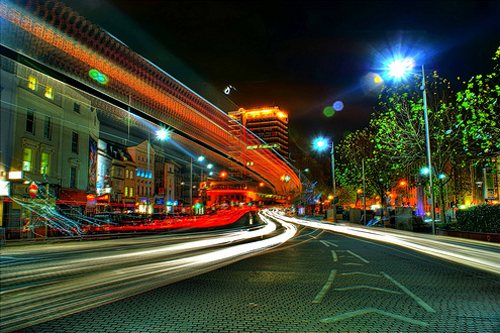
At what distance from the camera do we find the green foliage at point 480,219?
1753 centimetres

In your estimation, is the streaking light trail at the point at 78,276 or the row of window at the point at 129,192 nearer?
the streaking light trail at the point at 78,276

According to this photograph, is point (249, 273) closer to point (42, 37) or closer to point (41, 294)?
point (41, 294)

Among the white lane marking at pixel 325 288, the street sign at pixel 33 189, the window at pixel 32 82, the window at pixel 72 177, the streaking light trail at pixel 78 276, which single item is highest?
the window at pixel 32 82

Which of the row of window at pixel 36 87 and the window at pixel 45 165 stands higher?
the row of window at pixel 36 87

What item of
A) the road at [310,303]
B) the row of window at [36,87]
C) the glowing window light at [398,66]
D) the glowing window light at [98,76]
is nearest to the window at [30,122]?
the row of window at [36,87]

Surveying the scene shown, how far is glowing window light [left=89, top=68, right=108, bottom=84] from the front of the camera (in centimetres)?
1872

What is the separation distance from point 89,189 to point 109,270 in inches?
1263

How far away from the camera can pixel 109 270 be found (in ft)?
23.6

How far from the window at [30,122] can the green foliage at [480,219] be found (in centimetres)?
2956

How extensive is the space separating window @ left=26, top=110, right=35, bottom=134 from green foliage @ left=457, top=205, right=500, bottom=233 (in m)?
29.6

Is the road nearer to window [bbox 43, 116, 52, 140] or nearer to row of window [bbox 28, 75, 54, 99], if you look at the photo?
row of window [bbox 28, 75, 54, 99]

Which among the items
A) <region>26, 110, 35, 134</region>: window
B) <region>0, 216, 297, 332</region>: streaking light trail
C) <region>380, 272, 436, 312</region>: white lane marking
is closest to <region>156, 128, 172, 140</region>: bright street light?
<region>26, 110, 35, 134</region>: window

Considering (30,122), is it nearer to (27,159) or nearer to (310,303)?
(27,159)

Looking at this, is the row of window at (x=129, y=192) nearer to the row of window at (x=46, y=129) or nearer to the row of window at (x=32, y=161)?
the row of window at (x=46, y=129)
